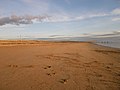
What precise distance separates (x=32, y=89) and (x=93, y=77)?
2689 millimetres

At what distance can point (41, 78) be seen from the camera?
273 inches

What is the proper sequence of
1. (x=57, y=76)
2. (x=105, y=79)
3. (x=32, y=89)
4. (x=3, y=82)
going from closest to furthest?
(x=32, y=89), (x=3, y=82), (x=105, y=79), (x=57, y=76)


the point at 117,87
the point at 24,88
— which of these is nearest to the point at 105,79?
the point at 117,87

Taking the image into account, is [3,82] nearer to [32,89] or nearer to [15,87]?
[15,87]

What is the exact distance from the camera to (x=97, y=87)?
578cm

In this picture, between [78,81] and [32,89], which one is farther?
[78,81]

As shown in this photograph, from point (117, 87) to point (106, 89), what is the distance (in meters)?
0.45

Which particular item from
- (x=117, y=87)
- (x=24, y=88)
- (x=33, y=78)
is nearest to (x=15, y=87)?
(x=24, y=88)

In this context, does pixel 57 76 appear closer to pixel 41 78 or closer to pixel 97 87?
pixel 41 78

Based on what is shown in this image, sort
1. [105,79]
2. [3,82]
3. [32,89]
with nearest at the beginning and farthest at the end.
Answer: [32,89] < [3,82] < [105,79]


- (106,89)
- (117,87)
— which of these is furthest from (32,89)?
(117,87)

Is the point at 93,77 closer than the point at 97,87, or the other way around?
the point at 97,87

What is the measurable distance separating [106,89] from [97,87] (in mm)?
309

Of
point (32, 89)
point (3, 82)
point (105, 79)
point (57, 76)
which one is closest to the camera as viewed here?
point (32, 89)
